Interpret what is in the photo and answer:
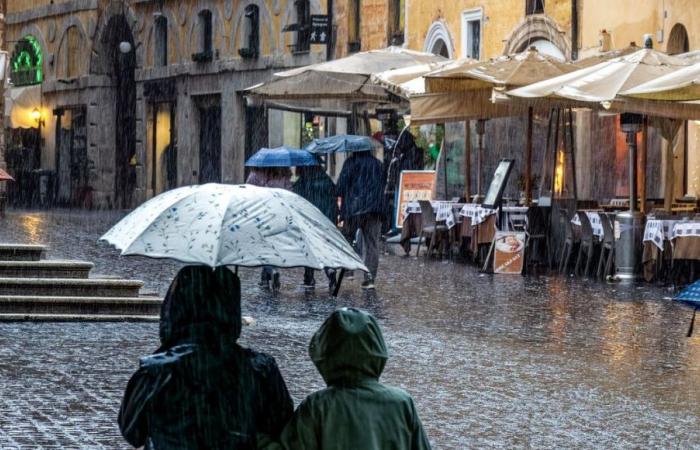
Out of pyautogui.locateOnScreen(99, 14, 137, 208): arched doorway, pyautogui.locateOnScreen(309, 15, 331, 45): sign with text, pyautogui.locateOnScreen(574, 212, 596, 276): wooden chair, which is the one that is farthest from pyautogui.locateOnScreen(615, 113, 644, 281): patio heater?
pyautogui.locateOnScreen(99, 14, 137, 208): arched doorway

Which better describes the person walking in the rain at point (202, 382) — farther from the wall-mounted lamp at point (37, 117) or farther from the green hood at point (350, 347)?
the wall-mounted lamp at point (37, 117)

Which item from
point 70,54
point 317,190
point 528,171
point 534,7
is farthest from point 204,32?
point 317,190

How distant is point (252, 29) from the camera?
4422 centimetres

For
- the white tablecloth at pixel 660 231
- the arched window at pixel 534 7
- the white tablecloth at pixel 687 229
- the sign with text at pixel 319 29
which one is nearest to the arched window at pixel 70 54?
the sign with text at pixel 319 29

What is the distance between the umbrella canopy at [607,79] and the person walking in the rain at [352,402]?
1502cm

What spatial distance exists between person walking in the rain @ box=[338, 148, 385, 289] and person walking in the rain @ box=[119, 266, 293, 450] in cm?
1397

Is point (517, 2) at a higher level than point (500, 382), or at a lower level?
higher

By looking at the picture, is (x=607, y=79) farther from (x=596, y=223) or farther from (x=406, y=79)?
(x=406, y=79)

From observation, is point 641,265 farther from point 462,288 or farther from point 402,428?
point 402,428

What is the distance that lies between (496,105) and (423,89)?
4.91 feet

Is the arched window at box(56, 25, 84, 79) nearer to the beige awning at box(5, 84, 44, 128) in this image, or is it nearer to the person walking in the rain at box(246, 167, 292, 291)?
the beige awning at box(5, 84, 44, 128)

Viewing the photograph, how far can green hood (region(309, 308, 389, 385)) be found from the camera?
166 inches

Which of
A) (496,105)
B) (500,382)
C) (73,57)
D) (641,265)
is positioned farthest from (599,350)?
(73,57)

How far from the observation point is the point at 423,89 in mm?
25109
